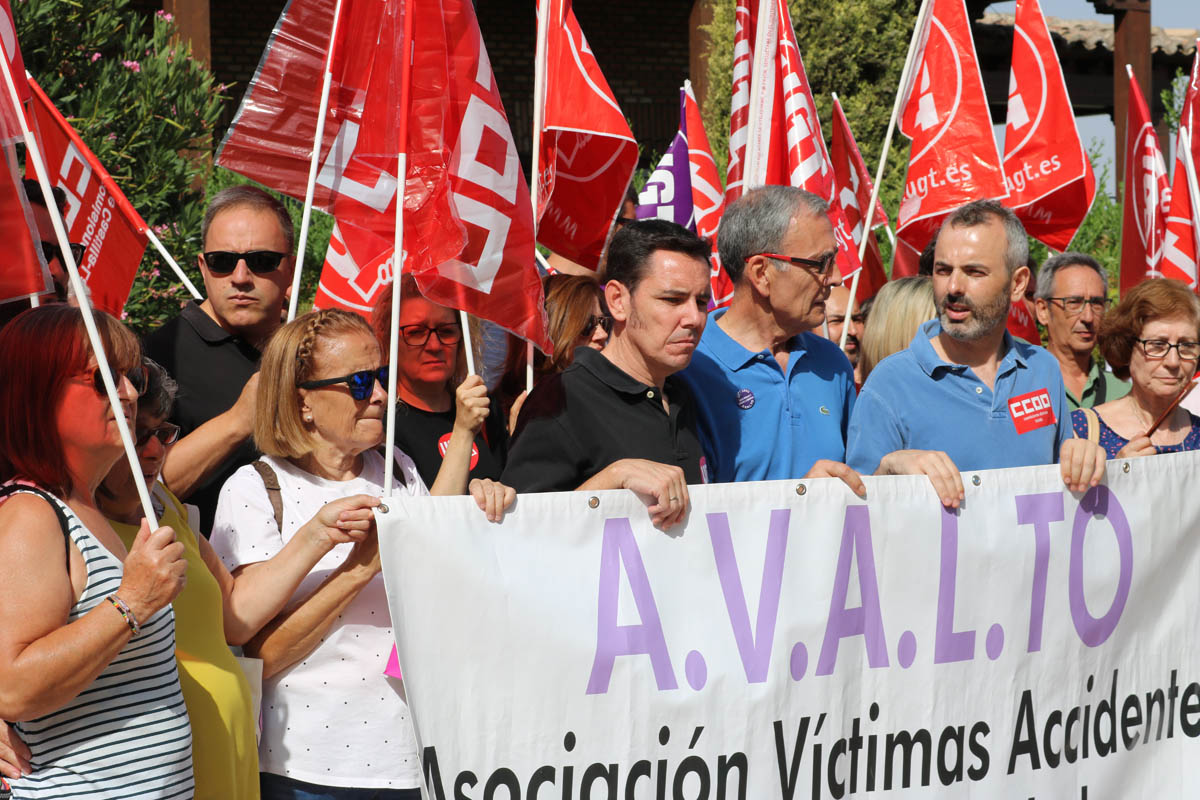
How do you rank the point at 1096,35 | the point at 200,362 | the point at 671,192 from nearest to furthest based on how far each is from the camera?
the point at 200,362 → the point at 671,192 → the point at 1096,35

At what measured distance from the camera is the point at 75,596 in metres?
2.38

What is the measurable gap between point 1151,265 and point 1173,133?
726cm

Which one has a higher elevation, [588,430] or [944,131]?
[944,131]

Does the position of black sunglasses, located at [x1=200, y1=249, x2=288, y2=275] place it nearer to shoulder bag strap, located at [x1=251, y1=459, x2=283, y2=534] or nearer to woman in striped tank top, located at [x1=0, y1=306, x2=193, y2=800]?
shoulder bag strap, located at [x1=251, y1=459, x2=283, y2=534]

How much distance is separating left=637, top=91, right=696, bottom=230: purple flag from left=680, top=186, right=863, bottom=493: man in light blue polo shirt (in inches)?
103

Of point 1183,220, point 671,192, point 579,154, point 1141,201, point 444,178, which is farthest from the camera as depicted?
point 1141,201

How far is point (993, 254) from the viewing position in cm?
379

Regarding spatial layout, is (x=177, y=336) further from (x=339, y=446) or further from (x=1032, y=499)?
(x=1032, y=499)

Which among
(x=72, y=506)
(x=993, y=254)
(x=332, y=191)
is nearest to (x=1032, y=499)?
(x=993, y=254)

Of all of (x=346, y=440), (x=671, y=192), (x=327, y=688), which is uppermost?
(x=671, y=192)

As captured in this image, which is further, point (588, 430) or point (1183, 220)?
point (1183, 220)

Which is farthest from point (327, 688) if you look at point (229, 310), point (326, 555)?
point (229, 310)

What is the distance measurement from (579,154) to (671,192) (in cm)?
182

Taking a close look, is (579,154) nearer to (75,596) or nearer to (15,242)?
(15,242)
